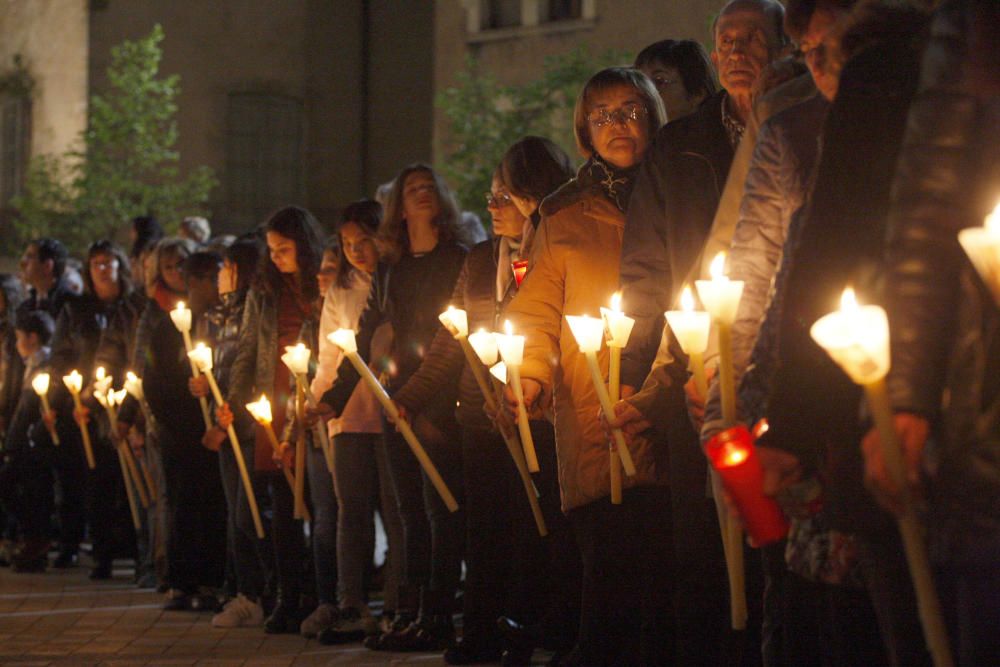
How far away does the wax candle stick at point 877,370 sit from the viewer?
2.71m

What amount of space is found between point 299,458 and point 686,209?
3703mm

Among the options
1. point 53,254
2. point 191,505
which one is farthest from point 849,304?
point 53,254

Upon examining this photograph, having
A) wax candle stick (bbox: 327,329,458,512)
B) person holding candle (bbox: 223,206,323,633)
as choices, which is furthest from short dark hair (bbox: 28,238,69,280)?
wax candle stick (bbox: 327,329,458,512)

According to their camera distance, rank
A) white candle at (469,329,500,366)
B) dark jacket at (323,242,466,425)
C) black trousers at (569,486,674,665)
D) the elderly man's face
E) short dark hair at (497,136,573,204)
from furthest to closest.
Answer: dark jacket at (323,242,466,425) < short dark hair at (497,136,573,204) < white candle at (469,329,500,366) < black trousers at (569,486,674,665) < the elderly man's face

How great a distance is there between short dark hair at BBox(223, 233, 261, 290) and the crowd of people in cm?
2

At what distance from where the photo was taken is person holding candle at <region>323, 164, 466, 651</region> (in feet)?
26.5

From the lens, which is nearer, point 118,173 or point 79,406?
point 79,406

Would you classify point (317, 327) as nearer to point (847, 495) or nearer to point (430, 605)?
point (430, 605)

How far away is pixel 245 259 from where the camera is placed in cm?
968

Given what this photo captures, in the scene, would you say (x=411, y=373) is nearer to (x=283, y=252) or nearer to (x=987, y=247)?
(x=283, y=252)

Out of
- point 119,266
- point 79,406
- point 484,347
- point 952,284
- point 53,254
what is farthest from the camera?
point 53,254

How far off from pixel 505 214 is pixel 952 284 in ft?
15.0

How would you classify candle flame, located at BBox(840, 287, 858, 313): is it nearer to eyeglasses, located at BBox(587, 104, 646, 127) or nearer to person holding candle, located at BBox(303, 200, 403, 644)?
eyeglasses, located at BBox(587, 104, 646, 127)

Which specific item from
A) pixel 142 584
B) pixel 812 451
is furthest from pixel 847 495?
pixel 142 584
